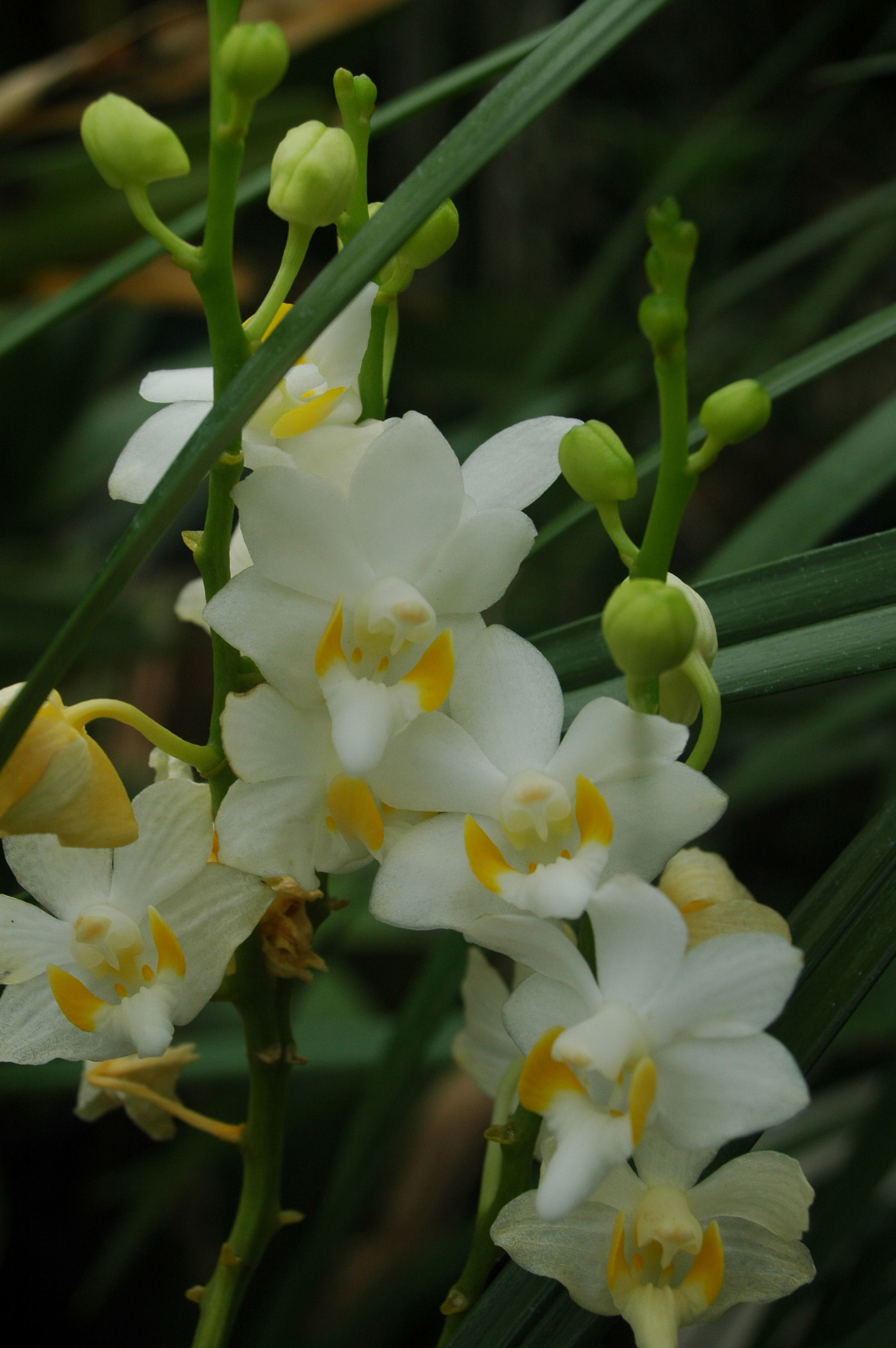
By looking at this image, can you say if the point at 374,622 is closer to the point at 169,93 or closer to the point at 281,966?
the point at 281,966

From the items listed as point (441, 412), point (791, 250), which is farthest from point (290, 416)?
point (441, 412)

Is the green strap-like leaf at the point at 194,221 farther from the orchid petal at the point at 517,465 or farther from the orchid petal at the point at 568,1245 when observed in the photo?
the orchid petal at the point at 568,1245

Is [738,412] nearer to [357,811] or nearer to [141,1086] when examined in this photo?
[357,811]

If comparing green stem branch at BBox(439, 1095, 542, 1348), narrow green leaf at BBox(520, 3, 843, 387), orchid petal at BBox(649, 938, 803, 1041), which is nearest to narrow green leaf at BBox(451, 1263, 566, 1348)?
green stem branch at BBox(439, 1095, 542, 1348)

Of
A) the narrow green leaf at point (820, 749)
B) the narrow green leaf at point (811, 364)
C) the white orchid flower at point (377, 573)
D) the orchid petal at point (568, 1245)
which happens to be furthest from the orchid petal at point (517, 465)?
the narrow green leaf at point (820, 749)

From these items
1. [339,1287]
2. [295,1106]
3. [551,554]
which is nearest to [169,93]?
[551,554]

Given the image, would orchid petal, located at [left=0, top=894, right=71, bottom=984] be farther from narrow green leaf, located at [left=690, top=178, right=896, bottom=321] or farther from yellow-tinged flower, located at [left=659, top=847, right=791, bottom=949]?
narrow green leaf, located at [left=690, top=178, right=896, bottom=321]
